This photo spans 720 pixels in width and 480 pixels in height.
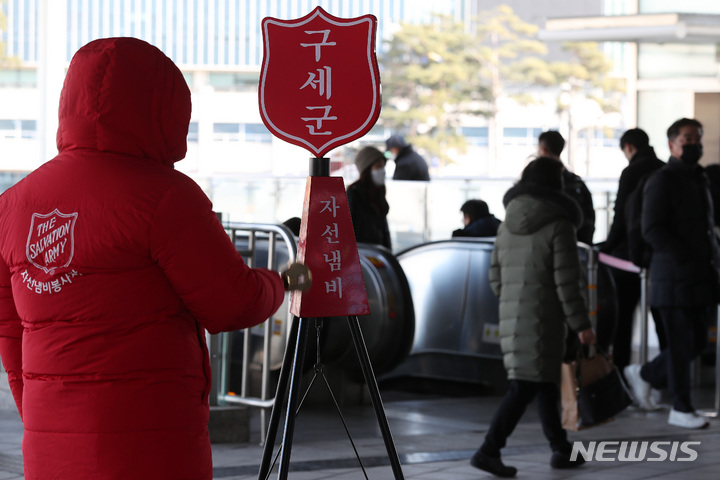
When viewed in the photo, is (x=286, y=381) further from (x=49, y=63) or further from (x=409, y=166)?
(x=409, y=166)

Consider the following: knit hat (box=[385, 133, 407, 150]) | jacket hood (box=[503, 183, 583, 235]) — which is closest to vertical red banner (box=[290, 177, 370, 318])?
jacket hood (box=[503, 183, 583, 235])

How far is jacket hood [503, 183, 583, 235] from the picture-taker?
20.0 ft

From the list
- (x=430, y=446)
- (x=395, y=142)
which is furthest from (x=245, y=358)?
(x=395, y=142)

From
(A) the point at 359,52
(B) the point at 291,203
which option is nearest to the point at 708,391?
(A) the point at 359,52

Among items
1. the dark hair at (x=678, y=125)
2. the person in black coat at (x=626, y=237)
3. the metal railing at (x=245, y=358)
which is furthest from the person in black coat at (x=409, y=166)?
the metal railing at (x=245, y=358)

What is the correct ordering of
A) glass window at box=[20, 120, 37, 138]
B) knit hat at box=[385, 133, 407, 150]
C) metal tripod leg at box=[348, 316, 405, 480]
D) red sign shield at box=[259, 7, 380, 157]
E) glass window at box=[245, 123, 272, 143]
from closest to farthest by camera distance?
metal tripod leg at box=[348, 316, 405, 480] < red sign shield at box=[259, 7, 380, 157] < knit hat at box=[385, 133, 407, 150] < glass window at box=[20, 120, 37, 138] < glass window at box=[245, 123, 272, 143]

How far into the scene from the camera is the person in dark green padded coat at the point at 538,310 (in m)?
5.95

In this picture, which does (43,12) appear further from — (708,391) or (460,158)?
(460,158)

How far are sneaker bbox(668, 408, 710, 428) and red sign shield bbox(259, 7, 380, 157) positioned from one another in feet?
13.3

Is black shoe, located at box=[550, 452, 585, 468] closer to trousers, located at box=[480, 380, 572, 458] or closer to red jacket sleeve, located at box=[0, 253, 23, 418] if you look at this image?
trousers, located at box=[480, 380, 572, 458]

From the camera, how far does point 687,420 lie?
733cm

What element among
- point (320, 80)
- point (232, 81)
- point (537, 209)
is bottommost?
point (537, 209)

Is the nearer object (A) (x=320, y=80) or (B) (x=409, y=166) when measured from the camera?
(A) (x=320, y=80)

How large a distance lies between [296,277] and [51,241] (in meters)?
0.67
